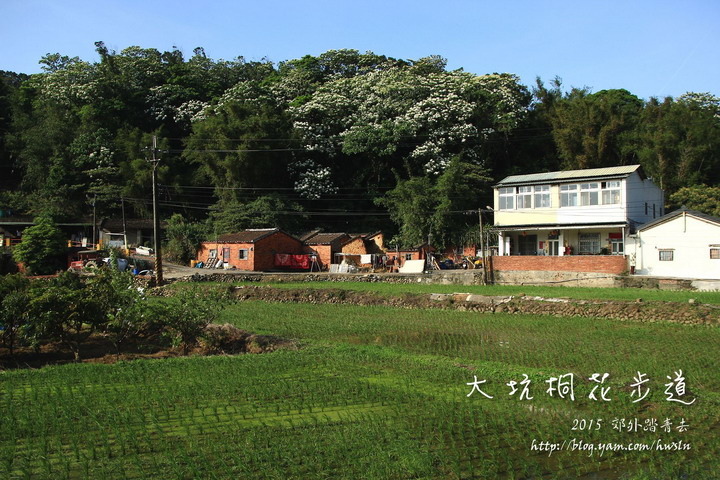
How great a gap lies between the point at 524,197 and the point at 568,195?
2.52m

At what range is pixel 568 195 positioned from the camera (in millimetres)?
30531

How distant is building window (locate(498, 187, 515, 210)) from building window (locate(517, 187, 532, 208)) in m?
0.34

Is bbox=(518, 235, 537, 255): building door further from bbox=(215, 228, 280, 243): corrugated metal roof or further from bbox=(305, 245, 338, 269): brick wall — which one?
bbox=(215, 228, 280, 243): corrugated metal roof

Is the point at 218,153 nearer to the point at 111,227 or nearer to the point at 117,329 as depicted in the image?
the point at 111,227

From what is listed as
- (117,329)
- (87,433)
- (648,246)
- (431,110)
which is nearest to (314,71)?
(431,110)

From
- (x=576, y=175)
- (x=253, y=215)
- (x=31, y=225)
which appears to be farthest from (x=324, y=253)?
(x=31, y=225)

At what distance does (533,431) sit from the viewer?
662cm

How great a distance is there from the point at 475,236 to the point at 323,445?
30.2m

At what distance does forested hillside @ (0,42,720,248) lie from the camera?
1431 inches

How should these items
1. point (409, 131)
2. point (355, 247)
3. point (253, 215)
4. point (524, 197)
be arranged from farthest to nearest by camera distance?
point (409, 131) → point (253, 215) → point (355, 247) → point (524, 197)

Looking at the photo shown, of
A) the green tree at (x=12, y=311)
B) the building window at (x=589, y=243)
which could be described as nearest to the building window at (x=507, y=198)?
the building window at (x=589, y=243)

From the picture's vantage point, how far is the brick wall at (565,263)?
84.7 feet

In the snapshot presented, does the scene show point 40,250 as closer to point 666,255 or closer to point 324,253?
point 324,253

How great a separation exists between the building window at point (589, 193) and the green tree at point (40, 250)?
95.3ft
